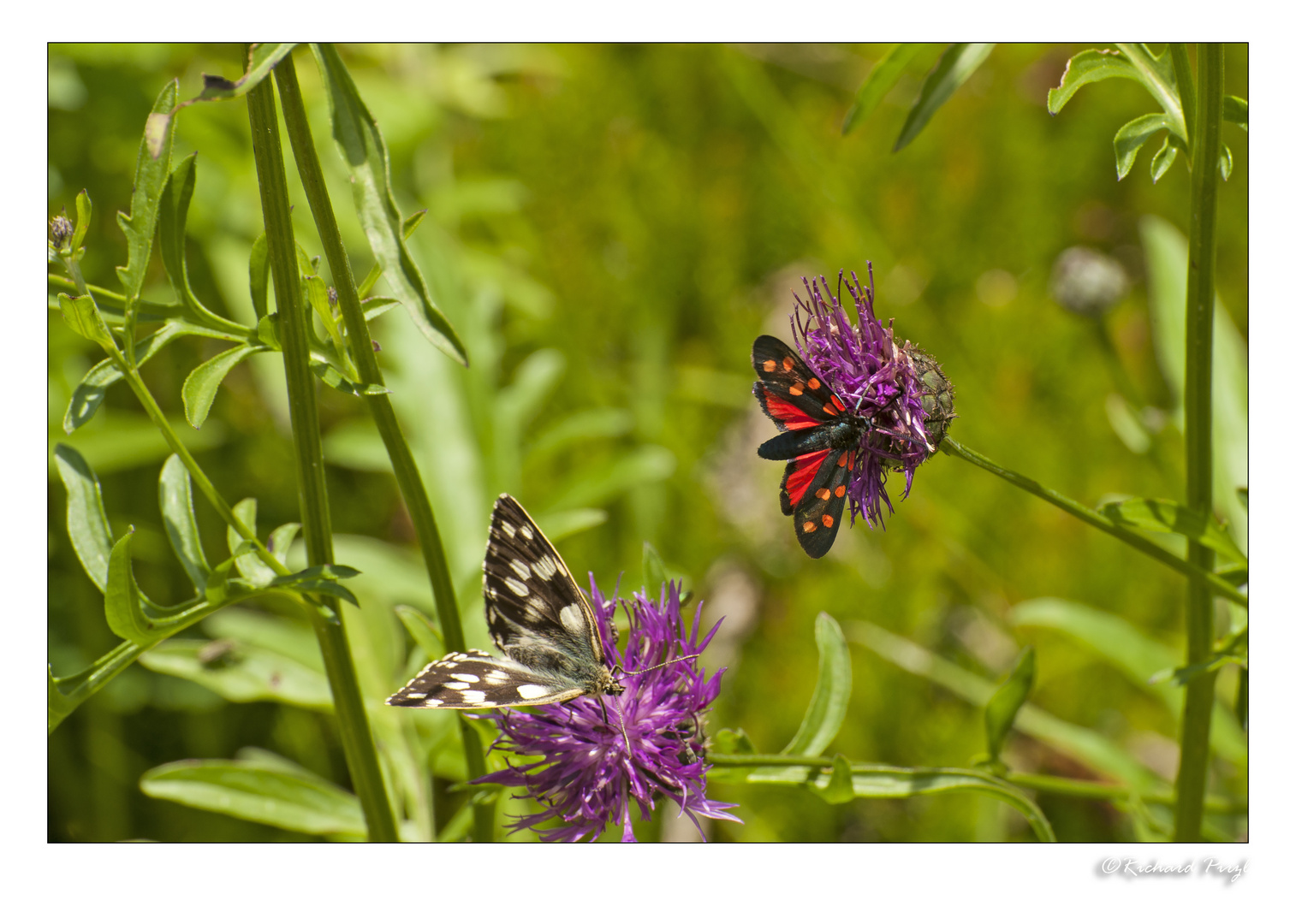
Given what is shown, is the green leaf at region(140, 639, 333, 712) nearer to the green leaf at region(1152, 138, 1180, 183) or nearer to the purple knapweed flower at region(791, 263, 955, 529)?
the purple knapweed flower at region(791, 263, 955, 529)

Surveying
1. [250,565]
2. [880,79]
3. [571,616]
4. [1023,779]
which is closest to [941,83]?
[880,79]

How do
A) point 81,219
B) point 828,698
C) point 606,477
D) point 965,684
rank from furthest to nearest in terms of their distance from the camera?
point 965,684 < point 606,477 < point 828,698 < point 81,219

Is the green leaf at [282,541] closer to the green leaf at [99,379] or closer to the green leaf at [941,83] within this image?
the green leaf at [99,379]

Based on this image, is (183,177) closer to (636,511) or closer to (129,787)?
(129,787)

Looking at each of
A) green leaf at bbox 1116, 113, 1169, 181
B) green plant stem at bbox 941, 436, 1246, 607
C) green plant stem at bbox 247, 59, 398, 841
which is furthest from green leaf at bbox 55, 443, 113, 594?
green leaf at bbox 1116, 113, 1169, 181

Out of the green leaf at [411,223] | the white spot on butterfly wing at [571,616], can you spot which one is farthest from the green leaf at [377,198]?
the white spot on butterfly wing at [571,616]

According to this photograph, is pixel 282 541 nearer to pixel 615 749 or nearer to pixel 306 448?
pixel 306 448
